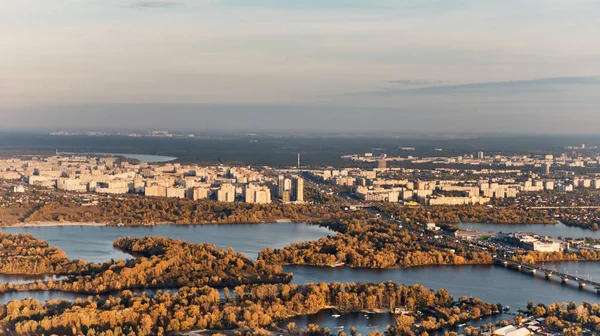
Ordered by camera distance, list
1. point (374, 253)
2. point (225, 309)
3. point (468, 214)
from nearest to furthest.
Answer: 1. point (225, 309)
2. point (374, 253)
3. point (468, 214)

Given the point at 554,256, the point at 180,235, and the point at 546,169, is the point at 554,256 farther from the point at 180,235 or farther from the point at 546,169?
the point at 546,169

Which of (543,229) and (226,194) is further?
(226,194)

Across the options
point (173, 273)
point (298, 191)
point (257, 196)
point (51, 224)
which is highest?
point (298, 191)

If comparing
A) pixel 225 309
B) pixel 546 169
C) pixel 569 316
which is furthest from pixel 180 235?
pixel 546 169

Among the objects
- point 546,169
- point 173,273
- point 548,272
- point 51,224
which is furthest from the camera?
point 546,169

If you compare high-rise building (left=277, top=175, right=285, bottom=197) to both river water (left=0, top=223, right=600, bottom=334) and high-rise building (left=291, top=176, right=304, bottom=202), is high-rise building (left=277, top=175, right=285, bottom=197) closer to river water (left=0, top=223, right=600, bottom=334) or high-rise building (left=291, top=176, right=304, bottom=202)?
high-rise building (left=291, top=176, right=304, bottom=202)

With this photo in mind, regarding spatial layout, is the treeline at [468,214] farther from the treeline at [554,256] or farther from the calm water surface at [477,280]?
the calm water surface at [477,280]

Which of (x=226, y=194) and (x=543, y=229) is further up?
(x=226, y=194)
